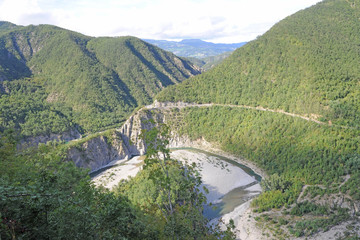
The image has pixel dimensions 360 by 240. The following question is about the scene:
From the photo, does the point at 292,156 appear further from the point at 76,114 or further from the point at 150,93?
the point at 150,93

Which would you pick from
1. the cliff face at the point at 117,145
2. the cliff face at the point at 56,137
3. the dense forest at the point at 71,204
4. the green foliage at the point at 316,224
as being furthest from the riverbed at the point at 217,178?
the dense forest at the point at 71,204

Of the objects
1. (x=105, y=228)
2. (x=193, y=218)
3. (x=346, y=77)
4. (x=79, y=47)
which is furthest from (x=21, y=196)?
(x=79, y=47)

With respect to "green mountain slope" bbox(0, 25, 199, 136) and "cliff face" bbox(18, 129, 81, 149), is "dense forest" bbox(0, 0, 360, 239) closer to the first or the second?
"green mountain slope" bbox(0, 25, 199, 136)

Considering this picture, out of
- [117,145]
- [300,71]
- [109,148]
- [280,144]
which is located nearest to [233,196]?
[280,144]

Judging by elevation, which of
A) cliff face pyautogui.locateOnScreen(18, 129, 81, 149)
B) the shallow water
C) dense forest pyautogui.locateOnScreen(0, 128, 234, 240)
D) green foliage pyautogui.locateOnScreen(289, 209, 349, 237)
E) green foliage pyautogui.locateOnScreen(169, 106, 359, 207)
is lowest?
the shallow water

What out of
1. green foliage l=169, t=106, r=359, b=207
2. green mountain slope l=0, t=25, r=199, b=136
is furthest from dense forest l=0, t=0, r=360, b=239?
green mountain slope l=0, t=25, r=199, b=136

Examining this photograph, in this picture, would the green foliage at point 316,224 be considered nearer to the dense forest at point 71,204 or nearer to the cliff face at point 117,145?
the dense forest at point 71,204
